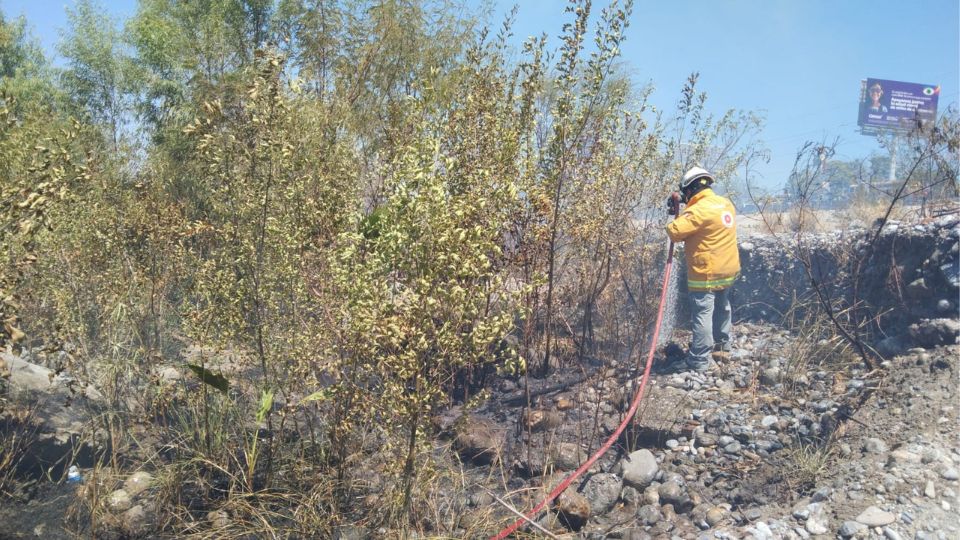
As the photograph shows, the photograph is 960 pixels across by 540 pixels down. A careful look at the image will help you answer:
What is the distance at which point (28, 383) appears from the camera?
15.9ft

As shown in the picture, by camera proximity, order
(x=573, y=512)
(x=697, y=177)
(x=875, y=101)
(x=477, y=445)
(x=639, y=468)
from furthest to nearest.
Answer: (x=875, y=101)
(x=697, y=177)
(x=477, y=445)
(x=639, y=468)
(x=573, y=512)

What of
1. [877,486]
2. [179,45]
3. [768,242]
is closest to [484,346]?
[877,486]

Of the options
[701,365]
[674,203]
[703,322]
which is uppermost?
[674,203]

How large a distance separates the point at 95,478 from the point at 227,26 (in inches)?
317

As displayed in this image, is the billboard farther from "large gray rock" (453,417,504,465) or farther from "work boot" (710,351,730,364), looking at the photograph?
"large gray rock" (453,417,504,465)

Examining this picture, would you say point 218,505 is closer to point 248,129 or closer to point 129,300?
point 129,300

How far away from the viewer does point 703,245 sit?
583 centimetres

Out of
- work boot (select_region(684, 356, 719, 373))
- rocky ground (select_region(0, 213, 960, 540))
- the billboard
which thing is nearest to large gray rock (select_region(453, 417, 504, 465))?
rocky ground (select_region(0, 213, 960, 540))

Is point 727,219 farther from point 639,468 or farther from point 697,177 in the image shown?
point 639,468

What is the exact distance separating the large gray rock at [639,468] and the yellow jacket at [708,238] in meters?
1.79

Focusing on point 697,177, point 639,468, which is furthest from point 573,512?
point 697,177

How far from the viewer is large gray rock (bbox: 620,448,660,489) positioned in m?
4.57

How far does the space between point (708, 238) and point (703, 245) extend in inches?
2.9

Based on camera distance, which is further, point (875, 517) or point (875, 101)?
point (875, 101)
